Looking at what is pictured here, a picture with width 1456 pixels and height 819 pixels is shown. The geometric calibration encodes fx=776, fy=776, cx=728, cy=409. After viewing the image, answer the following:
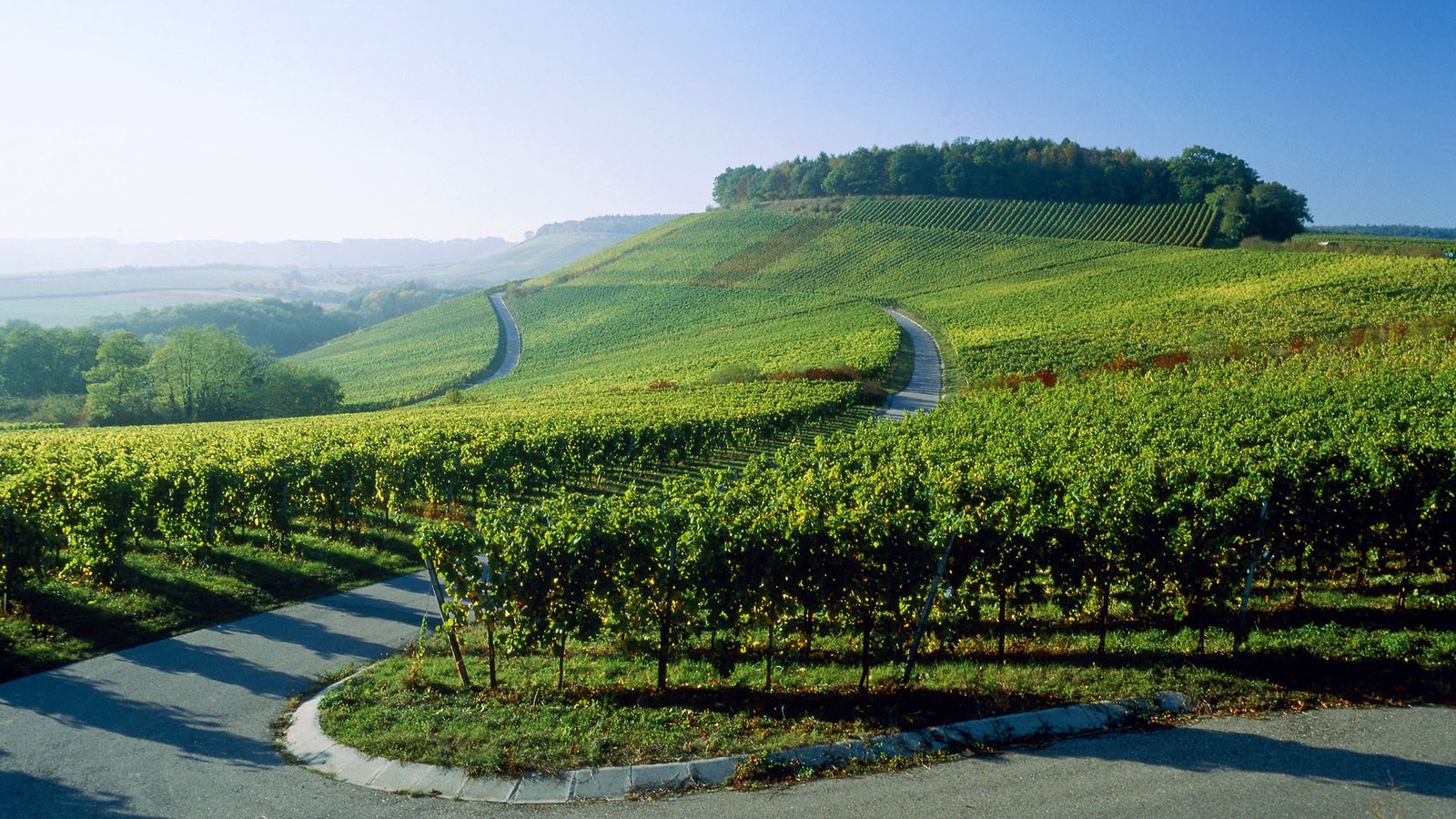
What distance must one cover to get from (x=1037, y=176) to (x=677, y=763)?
13347 cm

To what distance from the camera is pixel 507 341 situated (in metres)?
96.9

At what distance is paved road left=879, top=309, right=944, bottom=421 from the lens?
46.4 m

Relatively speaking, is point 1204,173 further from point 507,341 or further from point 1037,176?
point 507,341

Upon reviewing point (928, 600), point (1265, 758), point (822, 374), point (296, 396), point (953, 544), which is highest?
point (953, 544)

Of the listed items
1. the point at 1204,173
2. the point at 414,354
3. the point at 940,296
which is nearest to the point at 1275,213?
the point at 1204,173

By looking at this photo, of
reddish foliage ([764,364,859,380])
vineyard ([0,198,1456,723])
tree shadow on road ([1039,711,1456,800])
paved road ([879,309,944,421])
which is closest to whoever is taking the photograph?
tree shadow on road ([1039,711,1456,800])

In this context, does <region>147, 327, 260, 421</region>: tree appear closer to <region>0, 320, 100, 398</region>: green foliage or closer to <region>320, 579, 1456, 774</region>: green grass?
<region>0, 320, 100, 398</region>: green foliage

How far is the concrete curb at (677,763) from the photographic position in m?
7.73

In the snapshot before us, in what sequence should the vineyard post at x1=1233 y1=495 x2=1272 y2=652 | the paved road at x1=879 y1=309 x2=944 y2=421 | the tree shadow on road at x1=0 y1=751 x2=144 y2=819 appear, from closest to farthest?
the tree shadow on road at x1=0 y1=751 x2=144 y2=819, the vineyard post at x1=1233 y1=495 x2=1272 y2=652, the paved road at x1=879 y1=309 x2=944 y2=421

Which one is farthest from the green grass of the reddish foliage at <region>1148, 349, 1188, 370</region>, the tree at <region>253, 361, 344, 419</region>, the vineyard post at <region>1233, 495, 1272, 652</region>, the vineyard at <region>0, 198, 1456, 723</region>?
the tree at <region>253, 361, 344, 419</region>

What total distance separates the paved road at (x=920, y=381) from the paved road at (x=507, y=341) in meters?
41.0

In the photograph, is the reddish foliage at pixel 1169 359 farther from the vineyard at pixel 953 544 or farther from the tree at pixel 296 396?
the tree at pixel 296 396

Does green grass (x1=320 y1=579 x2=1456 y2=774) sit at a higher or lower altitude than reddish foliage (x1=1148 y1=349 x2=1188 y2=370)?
lower

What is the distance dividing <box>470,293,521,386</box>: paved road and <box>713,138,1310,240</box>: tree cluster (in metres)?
57.8
